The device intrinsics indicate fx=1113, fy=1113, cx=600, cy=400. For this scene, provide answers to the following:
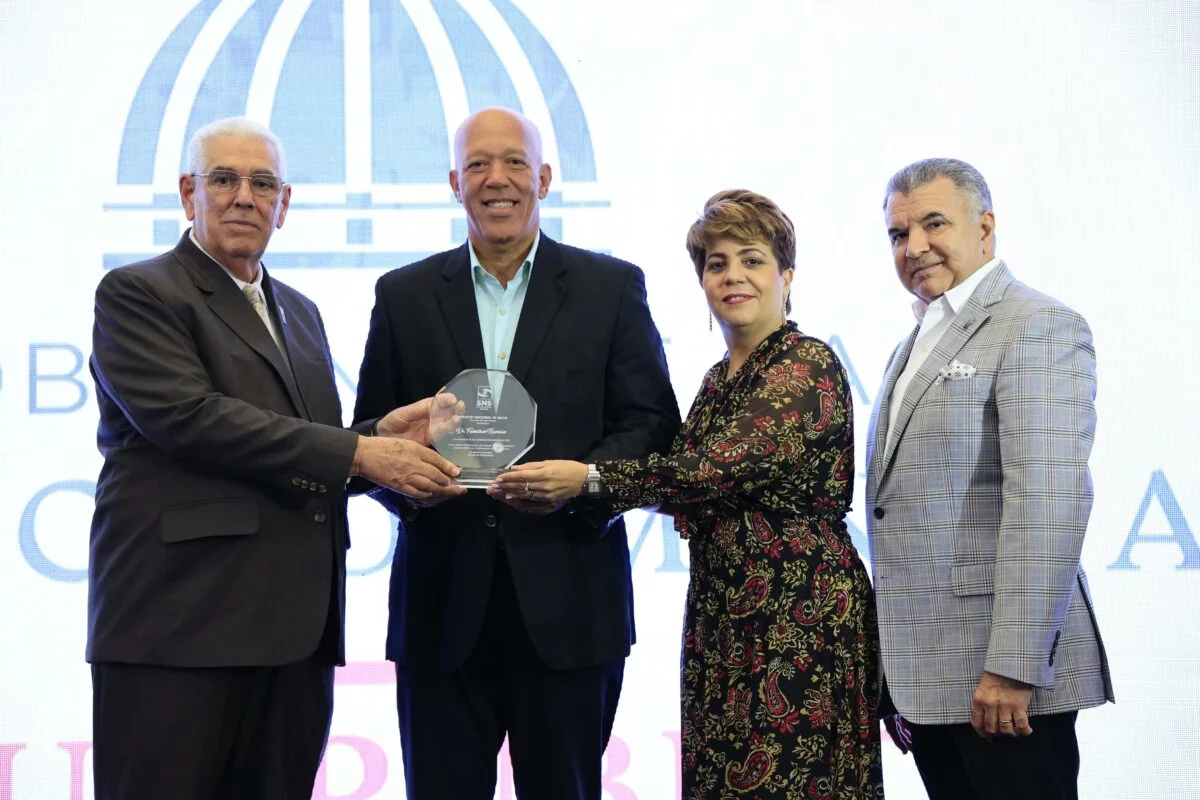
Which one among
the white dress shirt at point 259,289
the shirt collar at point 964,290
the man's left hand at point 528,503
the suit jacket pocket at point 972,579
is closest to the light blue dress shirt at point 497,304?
the man's left hand at point 528,503

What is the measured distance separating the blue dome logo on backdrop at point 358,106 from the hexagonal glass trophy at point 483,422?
59.0 inches

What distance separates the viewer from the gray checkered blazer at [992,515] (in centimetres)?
203

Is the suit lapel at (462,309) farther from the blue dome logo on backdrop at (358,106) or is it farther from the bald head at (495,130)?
the blue dome logo on backdrop at (358,106)

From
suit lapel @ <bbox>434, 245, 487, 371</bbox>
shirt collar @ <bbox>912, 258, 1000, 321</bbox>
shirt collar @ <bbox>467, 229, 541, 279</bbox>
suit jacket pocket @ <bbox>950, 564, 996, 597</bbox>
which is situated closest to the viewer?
suit jacket pocket @ <bbox>950, 564, 996, 597</bbox>

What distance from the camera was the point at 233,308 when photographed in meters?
2.37

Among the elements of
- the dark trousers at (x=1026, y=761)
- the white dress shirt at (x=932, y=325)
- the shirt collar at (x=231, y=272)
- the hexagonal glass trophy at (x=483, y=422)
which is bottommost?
the dark trousers at (x=1026, y=761)

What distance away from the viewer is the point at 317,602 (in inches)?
91.1

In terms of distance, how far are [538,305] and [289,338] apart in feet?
1.85

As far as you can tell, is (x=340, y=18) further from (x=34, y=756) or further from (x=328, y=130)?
(x=34, y=756)

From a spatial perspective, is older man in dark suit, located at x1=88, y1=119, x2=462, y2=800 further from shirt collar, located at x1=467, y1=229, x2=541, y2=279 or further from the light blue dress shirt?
shirt collar, located at x1=467, y1=229, x2=541, y2=279

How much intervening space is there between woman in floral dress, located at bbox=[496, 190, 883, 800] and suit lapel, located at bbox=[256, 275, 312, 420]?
50 centimetres

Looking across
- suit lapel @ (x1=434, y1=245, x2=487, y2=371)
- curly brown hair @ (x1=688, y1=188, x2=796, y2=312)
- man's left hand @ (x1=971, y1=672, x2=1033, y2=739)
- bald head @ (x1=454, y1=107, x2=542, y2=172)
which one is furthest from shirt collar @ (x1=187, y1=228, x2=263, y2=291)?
man's left hand @ (x1=971, y1=672, x2=1033, y2=739)

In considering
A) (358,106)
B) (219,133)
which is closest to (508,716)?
(219,133)

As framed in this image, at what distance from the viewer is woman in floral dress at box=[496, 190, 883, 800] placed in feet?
7.09
